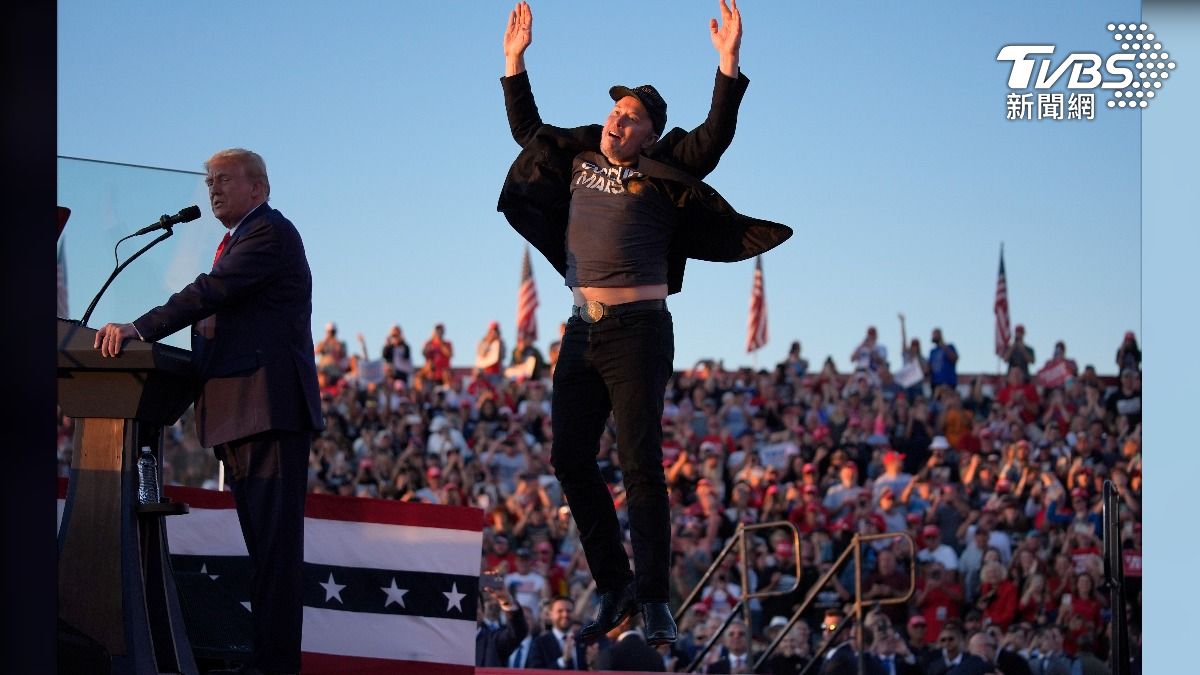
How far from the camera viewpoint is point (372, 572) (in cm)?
709

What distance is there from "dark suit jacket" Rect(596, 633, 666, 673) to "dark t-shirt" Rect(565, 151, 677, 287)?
3.68 metres

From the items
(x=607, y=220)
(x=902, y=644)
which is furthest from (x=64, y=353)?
(x=902, y=644)

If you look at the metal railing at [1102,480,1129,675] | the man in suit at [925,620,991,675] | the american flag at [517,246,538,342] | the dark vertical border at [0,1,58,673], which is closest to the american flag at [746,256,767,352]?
the american flag at [517,246,538,342]

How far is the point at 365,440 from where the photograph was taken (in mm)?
16078

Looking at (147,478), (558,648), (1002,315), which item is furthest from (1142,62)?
(1002,315)

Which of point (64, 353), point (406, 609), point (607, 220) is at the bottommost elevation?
point (406, 609)

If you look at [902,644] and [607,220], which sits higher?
[607,220]

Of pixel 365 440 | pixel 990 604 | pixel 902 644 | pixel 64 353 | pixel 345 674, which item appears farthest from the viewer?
pixel 365 440

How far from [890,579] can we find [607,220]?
7210mm

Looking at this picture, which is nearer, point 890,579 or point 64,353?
point 64,353

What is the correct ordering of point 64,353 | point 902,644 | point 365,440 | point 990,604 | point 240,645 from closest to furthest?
point 64,353
point 240,645
point 902,644
point 990,604
point 365,440

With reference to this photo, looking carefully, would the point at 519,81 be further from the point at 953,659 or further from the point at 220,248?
the point at 953,659

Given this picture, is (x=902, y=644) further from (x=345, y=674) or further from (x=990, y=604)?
(x=345, y=674)

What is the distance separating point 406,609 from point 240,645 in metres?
1.21
